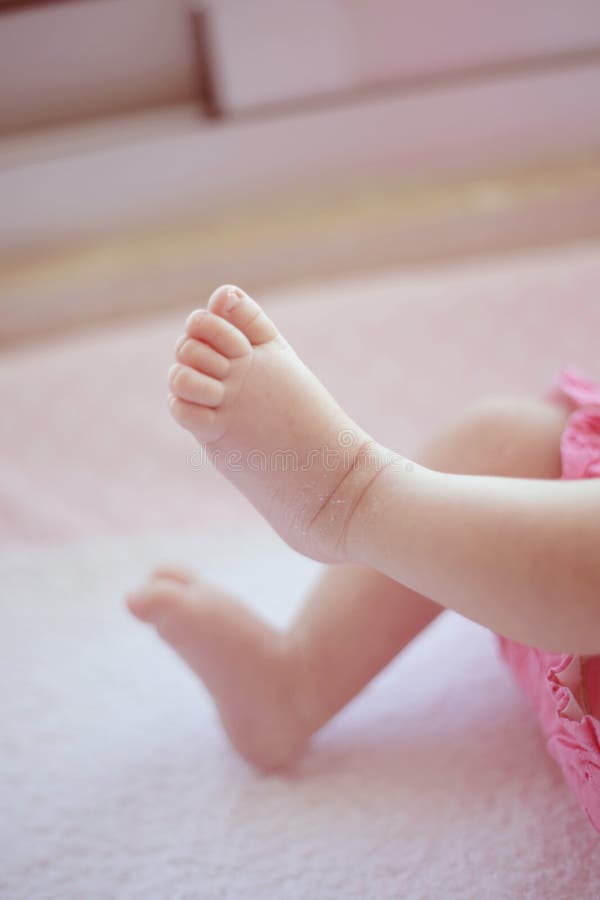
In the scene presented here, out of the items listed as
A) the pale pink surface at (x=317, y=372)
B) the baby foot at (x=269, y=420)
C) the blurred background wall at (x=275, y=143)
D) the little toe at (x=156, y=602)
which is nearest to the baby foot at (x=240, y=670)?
the little toe at (x=156, y=602)

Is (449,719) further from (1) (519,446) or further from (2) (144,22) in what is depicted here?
(2) (144,22)

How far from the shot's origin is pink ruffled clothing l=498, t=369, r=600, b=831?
599 mm

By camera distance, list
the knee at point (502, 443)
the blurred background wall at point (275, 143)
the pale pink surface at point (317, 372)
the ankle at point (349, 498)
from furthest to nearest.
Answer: the blurred background wall at point (275, 143)
the pale pink surface at point (317, 372)
the knee at point (502, 443)
the ankle at point (349, 498)

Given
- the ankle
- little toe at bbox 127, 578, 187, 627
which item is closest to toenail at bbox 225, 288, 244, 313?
the ankle

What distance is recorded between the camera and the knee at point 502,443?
2.30 ft

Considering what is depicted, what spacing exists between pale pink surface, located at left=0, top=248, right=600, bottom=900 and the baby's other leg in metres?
0.04

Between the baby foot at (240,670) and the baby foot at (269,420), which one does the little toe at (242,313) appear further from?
the baby foot at (240,670)

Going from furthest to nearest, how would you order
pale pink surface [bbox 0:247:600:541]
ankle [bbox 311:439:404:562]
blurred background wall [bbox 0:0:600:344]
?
blurred background wall [bbox 0:0:600:344], pale pink surface [bbox 0:247:600:541], ankle [bbox 311:439:404:562]

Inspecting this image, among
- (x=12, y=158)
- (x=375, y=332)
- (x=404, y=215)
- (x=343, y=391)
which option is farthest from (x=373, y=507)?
(x=12, y=158)

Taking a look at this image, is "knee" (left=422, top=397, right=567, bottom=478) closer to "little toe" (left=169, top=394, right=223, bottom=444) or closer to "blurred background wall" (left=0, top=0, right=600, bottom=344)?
"little toe" (left=169, top=394, right=223, bottom=444)

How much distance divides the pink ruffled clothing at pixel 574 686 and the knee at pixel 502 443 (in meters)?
0.02

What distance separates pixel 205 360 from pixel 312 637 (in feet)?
0.79

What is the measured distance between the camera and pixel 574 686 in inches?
24.0

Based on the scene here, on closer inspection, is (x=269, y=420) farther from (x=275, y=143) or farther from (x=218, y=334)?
(x=275, y=143)
